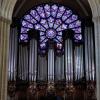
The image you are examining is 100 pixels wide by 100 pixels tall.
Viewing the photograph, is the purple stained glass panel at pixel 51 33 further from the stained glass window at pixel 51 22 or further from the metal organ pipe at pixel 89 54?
the metal organ pipe at pixel 89 54

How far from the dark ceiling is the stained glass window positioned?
0.76 ft

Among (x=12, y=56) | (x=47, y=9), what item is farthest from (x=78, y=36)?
(x=12, y=56)

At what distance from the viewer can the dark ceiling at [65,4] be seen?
21.0 m

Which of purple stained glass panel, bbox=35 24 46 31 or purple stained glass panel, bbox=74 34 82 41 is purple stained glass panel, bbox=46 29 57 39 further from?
purple stained glass panel, bbox=74 34 82 41

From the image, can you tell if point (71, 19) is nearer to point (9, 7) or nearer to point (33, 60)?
point (33, 60)

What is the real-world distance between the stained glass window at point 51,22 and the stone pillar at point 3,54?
14.0ft

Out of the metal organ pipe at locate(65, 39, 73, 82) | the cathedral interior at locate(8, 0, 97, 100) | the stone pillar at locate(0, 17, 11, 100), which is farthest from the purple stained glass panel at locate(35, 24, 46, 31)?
the stone pillar at locate(0, 17, 11, 100)

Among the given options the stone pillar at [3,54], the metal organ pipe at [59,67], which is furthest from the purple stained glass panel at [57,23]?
the stone pillar at [3,54]

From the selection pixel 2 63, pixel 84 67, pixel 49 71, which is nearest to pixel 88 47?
pixel 84 67

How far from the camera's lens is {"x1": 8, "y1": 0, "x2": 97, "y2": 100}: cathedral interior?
19.1 m

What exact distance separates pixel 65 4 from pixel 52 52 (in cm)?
328

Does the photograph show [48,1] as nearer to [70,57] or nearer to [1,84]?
[70,57]

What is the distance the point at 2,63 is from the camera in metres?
15.9

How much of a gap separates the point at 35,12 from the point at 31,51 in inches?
109
